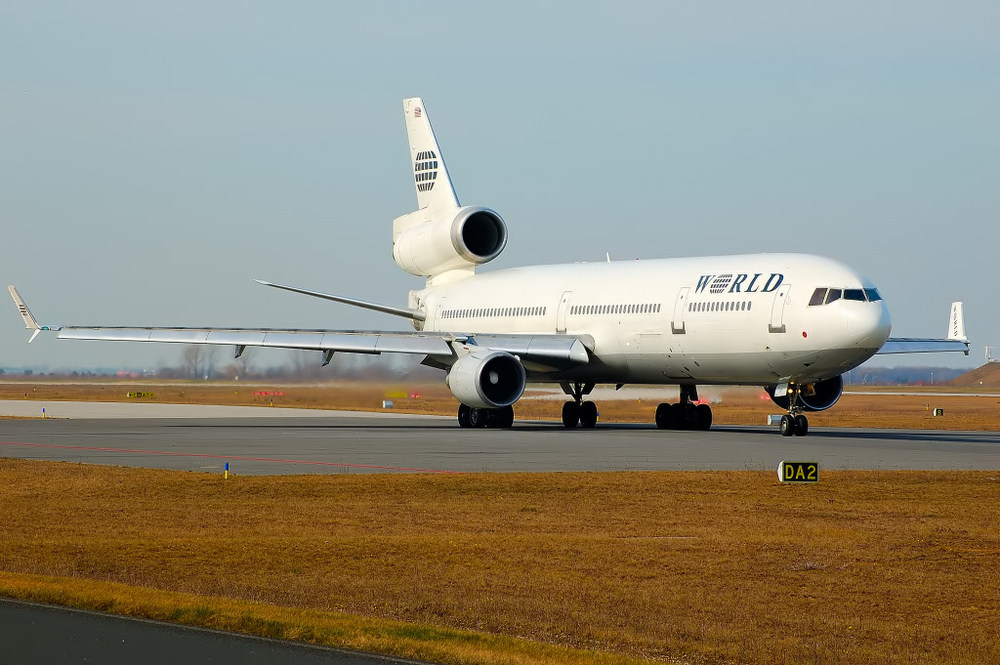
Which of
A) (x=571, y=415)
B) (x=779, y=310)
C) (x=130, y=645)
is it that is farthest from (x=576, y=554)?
(x=571, y=415)

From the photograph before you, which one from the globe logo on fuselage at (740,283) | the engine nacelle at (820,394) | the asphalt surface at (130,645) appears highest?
the globe logo on fuselage at (740,283)

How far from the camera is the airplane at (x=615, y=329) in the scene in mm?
31250

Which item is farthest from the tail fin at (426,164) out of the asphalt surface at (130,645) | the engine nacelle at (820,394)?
the asphalt surface at (130,645)

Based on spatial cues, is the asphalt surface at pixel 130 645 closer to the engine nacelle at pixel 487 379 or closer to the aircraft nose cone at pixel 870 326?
the aircraft nose cone at pixel 870 326

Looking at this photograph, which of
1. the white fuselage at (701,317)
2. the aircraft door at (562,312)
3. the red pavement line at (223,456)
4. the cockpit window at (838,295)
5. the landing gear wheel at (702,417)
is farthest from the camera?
the aircraft door at (562,312)

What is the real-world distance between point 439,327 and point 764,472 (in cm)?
2510

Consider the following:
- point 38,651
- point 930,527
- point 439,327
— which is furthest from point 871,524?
point 439,327

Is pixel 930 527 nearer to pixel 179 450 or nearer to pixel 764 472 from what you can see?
pixel 764 472

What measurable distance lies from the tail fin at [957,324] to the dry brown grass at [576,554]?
764 inches

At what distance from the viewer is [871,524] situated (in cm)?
1496

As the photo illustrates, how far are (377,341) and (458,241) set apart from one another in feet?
27.1

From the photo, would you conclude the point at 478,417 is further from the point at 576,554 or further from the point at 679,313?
the point at 576,554

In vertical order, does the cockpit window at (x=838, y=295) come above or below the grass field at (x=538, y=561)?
above

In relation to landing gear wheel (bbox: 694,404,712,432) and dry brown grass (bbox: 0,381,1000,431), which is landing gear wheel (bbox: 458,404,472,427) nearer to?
dry brown grass (bbox: 0,381,1000,431)
